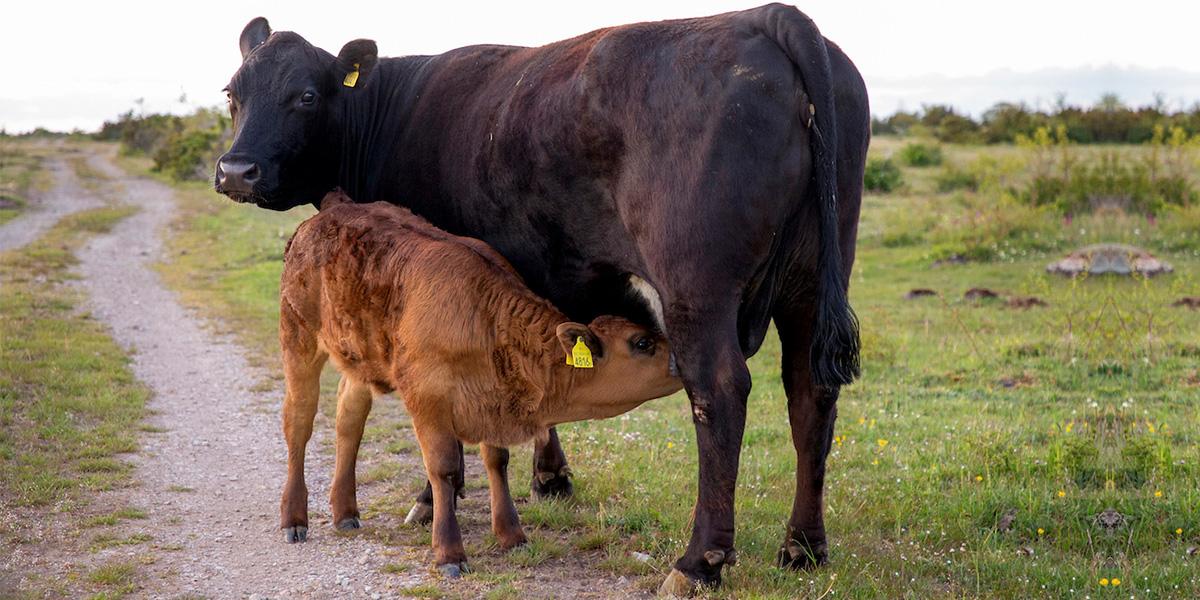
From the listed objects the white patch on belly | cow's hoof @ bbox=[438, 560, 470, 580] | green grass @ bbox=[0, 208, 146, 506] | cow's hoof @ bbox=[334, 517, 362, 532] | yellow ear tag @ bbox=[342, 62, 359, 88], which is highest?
yellow ear tag @ bbox=[342, 62, 359, 88]

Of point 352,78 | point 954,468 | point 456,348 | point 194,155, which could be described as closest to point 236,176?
point 352,78

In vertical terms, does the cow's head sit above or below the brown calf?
above

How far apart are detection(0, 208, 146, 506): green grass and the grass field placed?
160 cm

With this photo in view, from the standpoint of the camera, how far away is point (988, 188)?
2131 centimetres

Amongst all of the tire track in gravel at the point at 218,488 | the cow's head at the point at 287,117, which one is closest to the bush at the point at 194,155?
the tire track in gravel at the point at 218,488

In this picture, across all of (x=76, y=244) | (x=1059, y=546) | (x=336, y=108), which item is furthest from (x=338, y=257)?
(x=76, y=244)

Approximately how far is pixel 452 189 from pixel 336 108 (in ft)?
3.42

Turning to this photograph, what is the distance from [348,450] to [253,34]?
2.76 m

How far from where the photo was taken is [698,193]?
178 inches

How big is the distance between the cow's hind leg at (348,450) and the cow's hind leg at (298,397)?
161 mm

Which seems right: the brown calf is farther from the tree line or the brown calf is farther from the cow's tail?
the tree line

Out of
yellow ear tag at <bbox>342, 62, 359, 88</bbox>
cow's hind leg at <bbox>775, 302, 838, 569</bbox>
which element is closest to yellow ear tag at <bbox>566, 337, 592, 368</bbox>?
cow's hind leg at <bbox>775, 302, 838, 569</bbox>

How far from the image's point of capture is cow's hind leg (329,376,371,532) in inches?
237

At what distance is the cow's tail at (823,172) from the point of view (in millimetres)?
4543
